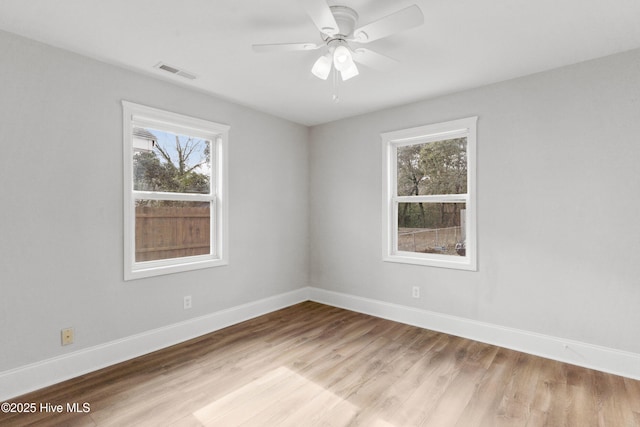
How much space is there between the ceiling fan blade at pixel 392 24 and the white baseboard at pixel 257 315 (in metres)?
2.77

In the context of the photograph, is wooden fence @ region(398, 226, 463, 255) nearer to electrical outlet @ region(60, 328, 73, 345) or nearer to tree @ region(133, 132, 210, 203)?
tree @ region(133, 132, 210, 203)

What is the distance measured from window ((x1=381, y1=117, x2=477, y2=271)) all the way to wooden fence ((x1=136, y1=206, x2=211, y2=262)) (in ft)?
6.95

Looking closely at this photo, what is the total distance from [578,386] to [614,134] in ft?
6.41

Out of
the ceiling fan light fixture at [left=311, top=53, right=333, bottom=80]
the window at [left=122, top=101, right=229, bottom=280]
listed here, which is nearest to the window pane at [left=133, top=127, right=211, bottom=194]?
the window at [left=122, top=101, right=229, bottom=280]

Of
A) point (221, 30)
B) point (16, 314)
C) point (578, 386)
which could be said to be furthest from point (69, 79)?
point (578, 386)

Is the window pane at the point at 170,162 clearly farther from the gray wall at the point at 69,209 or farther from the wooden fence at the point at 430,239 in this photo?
the wooden fence at the point at 430,239

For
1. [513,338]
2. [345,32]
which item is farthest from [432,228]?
[345,32]

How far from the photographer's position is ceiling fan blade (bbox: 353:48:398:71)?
2.17 metres

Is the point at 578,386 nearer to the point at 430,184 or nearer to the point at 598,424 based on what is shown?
the point at 598,424

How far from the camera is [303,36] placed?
Result: 7.49 ft

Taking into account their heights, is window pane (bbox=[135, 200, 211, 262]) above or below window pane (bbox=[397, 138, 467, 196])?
below

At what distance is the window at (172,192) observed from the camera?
9.38 feet

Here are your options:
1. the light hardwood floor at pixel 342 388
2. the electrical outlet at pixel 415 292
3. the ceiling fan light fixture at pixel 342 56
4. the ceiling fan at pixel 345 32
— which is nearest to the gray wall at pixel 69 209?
the light hardwood floor at pixel 342 388

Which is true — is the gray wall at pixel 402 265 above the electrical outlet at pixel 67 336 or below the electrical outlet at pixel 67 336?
above
